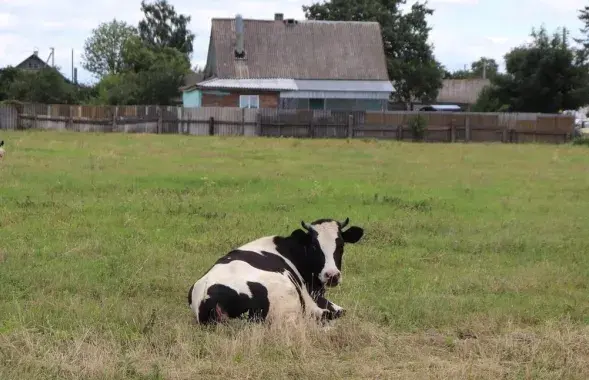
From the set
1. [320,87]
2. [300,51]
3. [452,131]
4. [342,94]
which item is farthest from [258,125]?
[300,51]

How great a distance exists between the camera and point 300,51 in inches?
2060

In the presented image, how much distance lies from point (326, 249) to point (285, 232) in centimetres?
402

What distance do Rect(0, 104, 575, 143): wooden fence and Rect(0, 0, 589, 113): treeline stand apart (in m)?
8.12

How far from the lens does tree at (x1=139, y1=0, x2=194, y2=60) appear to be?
81250mm

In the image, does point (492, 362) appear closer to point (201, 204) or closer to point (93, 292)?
point (93, 292)

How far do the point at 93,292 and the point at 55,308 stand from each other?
843 mm

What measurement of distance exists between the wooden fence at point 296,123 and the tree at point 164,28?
41808 millimetres

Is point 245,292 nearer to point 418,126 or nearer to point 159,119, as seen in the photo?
point 418,126

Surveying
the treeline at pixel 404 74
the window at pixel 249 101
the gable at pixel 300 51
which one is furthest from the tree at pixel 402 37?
the window at pixel 249 101

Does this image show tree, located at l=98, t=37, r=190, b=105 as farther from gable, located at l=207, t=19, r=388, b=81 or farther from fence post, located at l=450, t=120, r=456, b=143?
fence post, located at l=450, t=120, r=456, b=143

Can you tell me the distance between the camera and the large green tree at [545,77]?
4716 cm

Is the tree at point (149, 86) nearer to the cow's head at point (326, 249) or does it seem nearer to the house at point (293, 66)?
the house at point (293, 66)

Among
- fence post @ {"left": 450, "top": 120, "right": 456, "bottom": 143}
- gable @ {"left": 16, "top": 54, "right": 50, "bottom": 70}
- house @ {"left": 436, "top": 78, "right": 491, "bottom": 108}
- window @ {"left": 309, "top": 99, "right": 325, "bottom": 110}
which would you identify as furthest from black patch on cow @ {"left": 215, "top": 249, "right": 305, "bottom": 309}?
gable @ {"left": 16, "top": 54, "right": 50, "bottom": 70}

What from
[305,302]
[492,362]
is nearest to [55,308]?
[305,302]
